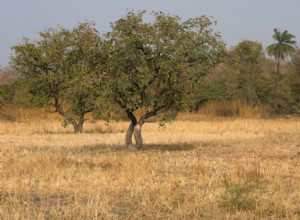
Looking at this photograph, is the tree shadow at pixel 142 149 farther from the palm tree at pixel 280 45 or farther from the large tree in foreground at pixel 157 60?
the palm tree at pixel 280 45

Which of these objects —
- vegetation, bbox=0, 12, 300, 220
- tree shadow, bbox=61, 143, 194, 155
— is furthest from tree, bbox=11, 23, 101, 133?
tree shadow, bbox=61, 143, 194, 155

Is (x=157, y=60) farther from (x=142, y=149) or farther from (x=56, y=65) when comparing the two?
(x=56, y=65)

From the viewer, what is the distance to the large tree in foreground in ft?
65.1

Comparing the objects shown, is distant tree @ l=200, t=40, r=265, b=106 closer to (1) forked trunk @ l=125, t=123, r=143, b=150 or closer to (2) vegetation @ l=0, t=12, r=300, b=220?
(2) vegetation @ l=0, t=12, r=300, b=220

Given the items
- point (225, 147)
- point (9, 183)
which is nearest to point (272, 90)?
point (225, 147)

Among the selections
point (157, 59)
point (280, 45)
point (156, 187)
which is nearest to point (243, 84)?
point (280, 45)

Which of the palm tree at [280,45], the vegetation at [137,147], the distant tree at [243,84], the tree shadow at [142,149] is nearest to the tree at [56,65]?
the vegetation at [137,147]

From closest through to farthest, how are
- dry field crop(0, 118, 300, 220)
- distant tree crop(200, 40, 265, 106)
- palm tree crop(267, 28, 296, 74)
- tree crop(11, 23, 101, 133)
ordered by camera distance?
dry field crop(0, 118, 300, 220) → tree crop(11, 23, 101, 133) → distant tree crop(200, 40, 265, 106) → palm tree crop(267, 28, 296, 74)

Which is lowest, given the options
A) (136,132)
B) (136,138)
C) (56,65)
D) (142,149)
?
(142,149)

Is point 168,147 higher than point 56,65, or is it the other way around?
point 56,65

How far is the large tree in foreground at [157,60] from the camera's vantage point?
65.1 feet

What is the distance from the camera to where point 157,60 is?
2005cm

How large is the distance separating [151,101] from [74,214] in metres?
12.2

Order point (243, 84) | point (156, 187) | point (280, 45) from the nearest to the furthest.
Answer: point (156, 187) < point (243, 84) < point (280, 45)
